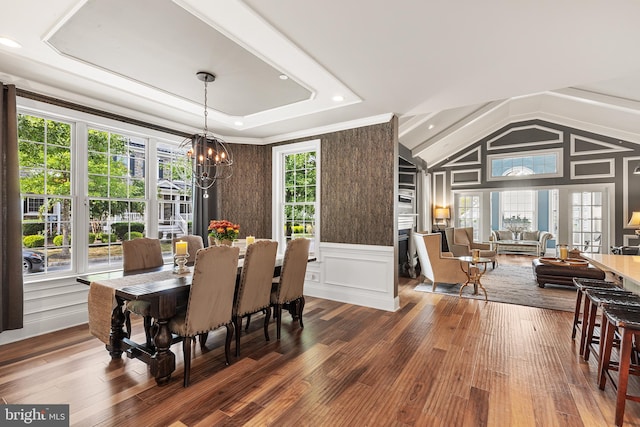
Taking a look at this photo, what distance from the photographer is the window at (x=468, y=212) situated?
32.0ft

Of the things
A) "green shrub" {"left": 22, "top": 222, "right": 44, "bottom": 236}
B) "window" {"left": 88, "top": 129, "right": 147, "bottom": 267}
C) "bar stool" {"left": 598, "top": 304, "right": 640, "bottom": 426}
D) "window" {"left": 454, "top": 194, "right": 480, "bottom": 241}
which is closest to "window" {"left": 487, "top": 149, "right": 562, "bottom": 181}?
"window" {"left": 454, "top": 194, "right": 480, "bottom": 241}

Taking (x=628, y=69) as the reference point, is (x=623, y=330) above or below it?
below

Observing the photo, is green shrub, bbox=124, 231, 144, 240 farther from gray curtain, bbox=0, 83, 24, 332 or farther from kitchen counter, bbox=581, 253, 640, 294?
kitchen counter, bbox=581, 253, 640, 294

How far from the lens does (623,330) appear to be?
183 centimetres

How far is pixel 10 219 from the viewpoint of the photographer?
2.83 m

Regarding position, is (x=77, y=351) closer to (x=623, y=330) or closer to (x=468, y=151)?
(x=623, y=330)

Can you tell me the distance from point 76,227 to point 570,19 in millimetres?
4943

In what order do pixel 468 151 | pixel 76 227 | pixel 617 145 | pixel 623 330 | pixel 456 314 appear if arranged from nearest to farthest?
1. pixel 623 330
2. pixel 76 227
3. pixel 456 314
4. pixel 617 145
5. pixel 468 151

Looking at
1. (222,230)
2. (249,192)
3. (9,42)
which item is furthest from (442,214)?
(9,42)

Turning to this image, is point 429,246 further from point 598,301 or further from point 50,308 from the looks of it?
point 50,308

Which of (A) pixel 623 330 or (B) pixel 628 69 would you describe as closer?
(A) pixel 623 330

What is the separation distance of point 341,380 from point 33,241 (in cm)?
344

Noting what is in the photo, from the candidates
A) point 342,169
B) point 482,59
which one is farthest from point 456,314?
point 482,59

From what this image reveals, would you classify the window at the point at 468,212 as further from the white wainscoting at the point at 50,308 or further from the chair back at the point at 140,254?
the white wainscoting at the point at 50,308
